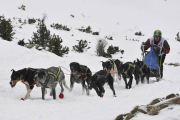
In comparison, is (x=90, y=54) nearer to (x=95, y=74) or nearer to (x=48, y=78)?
(x=95, y=74)

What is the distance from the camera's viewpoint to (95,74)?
4.92 m

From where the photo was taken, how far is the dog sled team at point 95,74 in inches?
166

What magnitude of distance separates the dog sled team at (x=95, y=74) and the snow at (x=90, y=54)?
0.28m

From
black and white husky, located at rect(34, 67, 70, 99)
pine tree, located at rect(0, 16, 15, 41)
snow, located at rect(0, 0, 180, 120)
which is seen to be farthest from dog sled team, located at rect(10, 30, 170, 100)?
pine tree, located at rect(0, 16, 15, 41)

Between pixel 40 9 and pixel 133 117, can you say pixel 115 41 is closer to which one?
pixel 40 9

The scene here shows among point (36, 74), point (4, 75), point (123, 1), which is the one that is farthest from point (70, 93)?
point (123, 1)

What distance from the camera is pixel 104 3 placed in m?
26.4

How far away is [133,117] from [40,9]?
19.7 metres

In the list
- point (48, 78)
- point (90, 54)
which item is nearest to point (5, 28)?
point (90, 54)

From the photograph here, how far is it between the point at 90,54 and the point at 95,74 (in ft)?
24.2

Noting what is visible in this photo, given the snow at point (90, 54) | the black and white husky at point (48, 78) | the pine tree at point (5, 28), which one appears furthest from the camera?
the pine tree at point (5, 28)

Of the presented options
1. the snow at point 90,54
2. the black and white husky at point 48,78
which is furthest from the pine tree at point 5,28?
the black and white husky at point 48,78

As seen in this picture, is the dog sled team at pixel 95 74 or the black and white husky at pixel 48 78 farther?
the dog sled team at pixel 95 74

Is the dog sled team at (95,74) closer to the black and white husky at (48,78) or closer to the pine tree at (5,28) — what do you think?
the black and white husky at (48,78)
